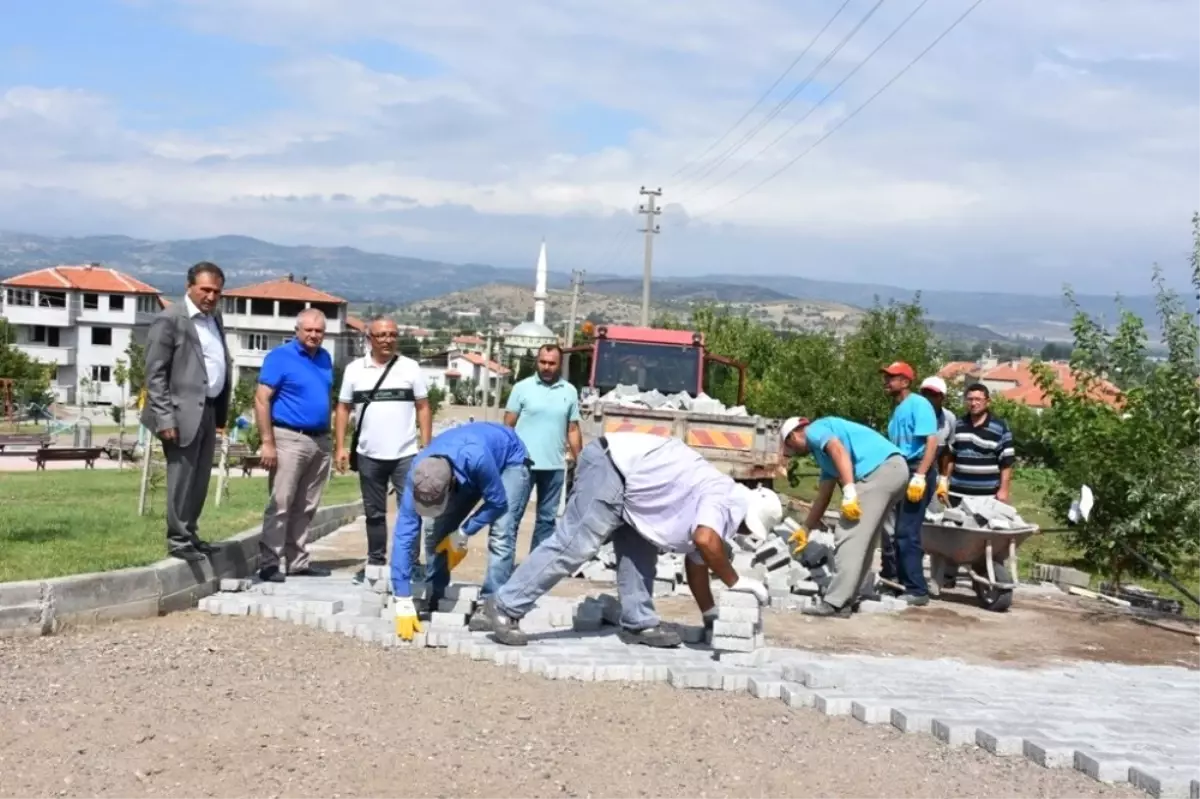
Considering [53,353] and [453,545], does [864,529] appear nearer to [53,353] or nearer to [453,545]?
[453,545]

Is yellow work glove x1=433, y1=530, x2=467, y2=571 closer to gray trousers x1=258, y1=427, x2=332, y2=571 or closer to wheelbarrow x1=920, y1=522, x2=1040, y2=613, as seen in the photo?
gray trousers x1=258, y1=427, x2=332, y2=571

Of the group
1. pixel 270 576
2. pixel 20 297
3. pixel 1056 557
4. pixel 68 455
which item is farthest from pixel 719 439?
pixel 20 297

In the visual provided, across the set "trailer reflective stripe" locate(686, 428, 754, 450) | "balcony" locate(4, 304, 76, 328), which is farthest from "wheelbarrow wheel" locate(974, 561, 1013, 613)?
"balcony" locate(4, 304, 76, 328)

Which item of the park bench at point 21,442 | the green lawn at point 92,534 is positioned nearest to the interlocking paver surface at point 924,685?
the green lawn at point 92,534

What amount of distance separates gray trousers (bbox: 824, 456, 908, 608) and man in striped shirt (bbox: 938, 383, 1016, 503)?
1.49 metres

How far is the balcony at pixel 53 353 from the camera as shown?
275ft

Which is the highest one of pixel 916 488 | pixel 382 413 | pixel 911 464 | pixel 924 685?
pixel 382 413

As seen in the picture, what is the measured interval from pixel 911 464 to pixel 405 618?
14.8 ft

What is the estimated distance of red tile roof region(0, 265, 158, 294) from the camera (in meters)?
84.4

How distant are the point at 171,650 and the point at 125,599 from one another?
869mm

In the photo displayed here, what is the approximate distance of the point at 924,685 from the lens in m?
6.77

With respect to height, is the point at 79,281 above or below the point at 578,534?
above

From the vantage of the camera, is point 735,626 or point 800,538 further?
point 800,538

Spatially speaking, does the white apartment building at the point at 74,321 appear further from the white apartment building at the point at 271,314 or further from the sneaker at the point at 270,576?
the sneaker at the point at 270,576
